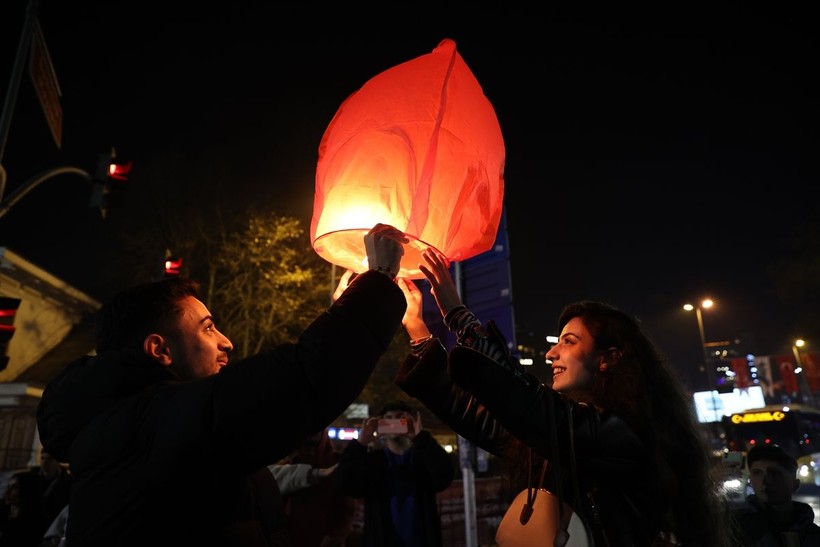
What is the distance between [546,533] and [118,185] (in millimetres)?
10838

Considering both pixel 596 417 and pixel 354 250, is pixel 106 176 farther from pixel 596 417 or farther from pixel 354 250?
pixel 596 417

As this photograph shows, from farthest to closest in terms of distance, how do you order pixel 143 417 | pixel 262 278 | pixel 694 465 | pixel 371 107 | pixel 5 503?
1. pixel 262 278
2. pixel 5 503
3. pixel 371 107
4. pixel 694 465
5. pixel 143 417

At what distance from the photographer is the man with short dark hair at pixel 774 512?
142 inches

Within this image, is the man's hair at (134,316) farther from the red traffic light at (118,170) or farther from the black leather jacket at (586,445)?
the red traffic light at (118,170)

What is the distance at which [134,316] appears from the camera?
5.63 feet

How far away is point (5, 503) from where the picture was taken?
7.63m

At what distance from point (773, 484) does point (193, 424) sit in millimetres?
4544

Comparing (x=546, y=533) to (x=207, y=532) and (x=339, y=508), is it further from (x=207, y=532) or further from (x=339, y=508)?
(x=339, y=508)

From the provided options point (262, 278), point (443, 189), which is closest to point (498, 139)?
point (443, 189)

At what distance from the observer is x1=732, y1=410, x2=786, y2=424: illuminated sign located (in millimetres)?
20342

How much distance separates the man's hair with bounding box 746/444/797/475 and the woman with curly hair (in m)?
2.55

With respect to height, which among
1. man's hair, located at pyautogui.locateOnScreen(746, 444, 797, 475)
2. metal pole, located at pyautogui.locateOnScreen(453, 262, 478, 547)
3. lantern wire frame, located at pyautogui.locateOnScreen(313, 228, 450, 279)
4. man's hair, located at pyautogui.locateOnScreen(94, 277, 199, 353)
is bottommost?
metal pole, located at pyautogui.locateOnScreen(453, 262, 478, 547)

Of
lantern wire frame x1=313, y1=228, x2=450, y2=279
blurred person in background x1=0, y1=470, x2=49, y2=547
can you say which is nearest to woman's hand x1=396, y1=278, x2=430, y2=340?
lantern wire frame x1=313, y1=228, x2=450, y2=279

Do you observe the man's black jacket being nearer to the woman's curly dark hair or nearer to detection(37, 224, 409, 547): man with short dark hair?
detection(37, 224, 409, 547): man with short dark hair
